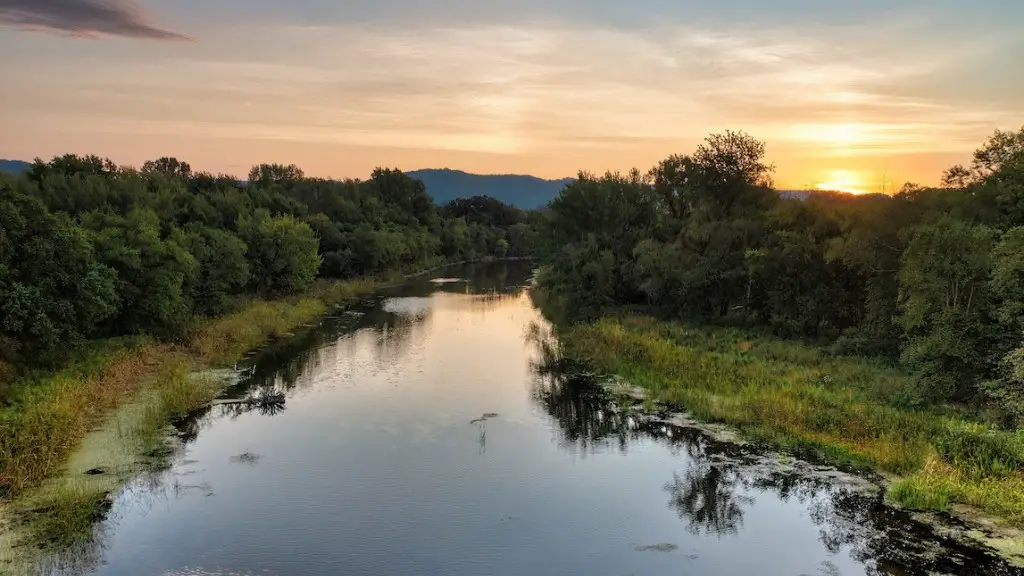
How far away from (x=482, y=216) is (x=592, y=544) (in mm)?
165750

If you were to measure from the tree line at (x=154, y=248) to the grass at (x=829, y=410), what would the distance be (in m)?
25.0

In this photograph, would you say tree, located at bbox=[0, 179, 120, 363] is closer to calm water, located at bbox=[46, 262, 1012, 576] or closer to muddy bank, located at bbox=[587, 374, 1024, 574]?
calm water, located at bbox=[46, 262, 1012, 576]

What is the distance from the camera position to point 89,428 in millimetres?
23828

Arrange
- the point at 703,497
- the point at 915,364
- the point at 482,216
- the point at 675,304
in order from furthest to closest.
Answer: the point at 482,216 → the point at 675,304 → the point at 915,364 → the point at 703,497

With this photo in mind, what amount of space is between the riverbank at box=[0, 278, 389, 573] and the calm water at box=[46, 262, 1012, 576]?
1050mm

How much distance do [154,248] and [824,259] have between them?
131 feet

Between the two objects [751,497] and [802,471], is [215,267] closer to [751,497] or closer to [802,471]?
[751,497]

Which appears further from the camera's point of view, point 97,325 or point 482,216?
point 482,216

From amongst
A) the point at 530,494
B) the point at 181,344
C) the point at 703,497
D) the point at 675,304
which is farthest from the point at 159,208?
the point at 703,497

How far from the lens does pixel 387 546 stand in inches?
650

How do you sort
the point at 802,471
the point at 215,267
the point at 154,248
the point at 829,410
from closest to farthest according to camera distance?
the point at 802,471 < the point at 829,410 < the point at 154,248 < the point at 215,267

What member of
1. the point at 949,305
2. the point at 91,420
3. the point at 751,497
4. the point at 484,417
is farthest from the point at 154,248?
the point at 949,305

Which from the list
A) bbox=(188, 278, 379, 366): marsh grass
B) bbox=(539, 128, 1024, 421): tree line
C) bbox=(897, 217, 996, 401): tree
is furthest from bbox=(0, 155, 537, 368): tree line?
bbox=(897, 217, 996, 401): tree

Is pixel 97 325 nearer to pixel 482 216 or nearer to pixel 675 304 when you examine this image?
pixel 675 304
